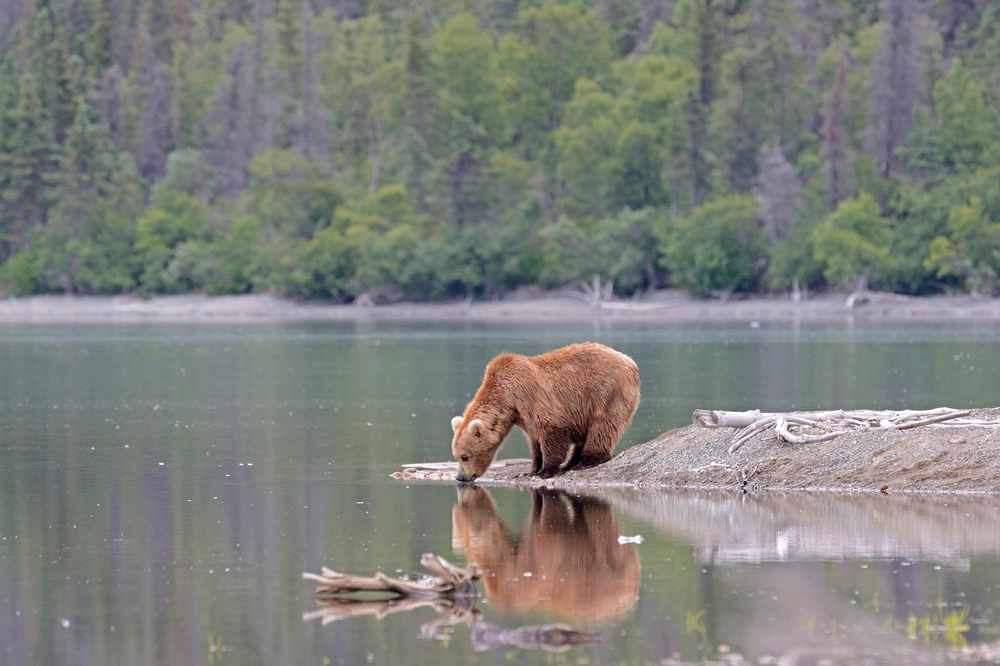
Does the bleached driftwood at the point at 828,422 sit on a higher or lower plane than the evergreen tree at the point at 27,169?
lower

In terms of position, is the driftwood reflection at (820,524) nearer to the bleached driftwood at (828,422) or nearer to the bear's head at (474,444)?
the bleached driftwood at (828,422)

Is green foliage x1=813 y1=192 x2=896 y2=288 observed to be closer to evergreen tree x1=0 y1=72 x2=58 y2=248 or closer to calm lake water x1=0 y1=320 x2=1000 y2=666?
calm lake water x1=0 y1=320 x2=1000 y2=666

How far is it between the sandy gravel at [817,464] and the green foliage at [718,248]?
226 feet

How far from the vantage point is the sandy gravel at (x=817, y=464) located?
15.2m

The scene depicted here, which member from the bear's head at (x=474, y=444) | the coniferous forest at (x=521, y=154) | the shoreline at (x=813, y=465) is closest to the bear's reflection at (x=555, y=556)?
the bear's head at (x=474, y=444)

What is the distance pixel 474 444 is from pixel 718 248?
71.0m

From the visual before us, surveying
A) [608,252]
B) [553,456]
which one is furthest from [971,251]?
[553,456]

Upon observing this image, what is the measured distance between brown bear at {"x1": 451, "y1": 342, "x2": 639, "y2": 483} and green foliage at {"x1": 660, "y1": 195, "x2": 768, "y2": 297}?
69.3 metres

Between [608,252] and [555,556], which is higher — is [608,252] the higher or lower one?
the higher one

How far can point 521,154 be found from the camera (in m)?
115

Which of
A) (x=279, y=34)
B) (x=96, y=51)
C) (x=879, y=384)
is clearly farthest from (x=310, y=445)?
(x=96, y=51)

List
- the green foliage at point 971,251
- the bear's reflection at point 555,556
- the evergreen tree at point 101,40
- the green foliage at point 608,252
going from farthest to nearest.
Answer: the evergreen tree at point 101,40 → the green foliage at point 608,252 → the green foliage at point 971,251 → the bear's reflection at point 555,556

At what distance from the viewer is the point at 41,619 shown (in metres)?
10.5

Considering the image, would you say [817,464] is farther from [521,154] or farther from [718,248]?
[521,154]
